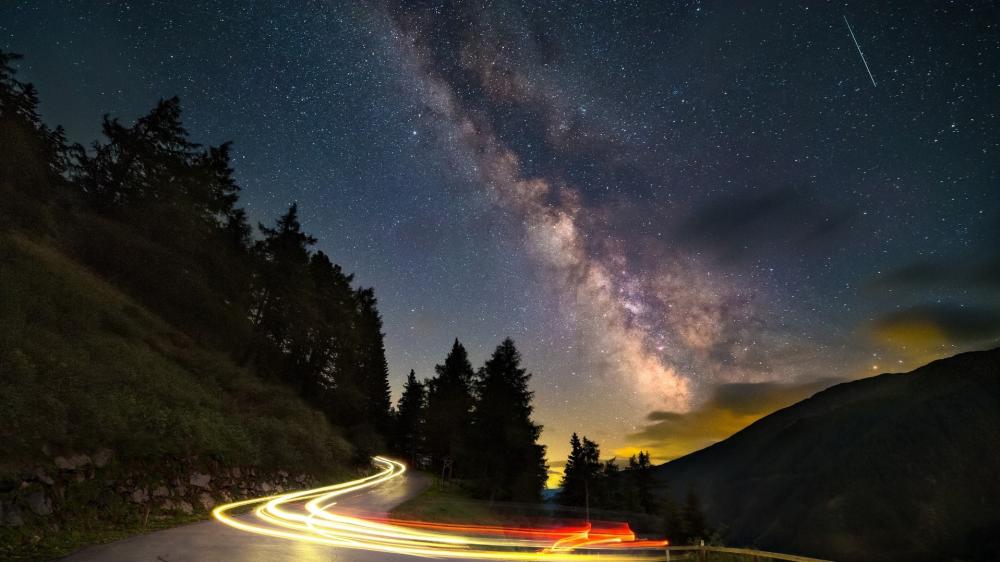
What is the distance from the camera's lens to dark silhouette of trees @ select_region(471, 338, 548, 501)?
5034cm

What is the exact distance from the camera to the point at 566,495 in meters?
74.6

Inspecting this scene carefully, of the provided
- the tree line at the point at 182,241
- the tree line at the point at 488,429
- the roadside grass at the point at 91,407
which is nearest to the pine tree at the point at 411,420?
the tree line at the point at 488,429

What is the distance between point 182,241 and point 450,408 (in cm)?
4119

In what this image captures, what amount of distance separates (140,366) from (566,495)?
66.6m

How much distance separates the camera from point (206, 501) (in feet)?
59.4

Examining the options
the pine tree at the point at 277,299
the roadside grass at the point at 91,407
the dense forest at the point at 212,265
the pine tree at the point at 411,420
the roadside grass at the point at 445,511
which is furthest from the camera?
the pine tree at the point at 411,420

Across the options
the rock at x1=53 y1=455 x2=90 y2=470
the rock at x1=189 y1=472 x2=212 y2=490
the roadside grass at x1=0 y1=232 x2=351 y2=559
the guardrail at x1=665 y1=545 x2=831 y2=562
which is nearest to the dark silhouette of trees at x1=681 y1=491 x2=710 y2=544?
the guardrail at x1=665 y1=545 x2=831 y2=562

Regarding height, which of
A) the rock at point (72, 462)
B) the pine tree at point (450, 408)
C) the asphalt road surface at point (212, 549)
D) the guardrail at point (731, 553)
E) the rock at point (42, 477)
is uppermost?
the pine tree at point (450, 408)

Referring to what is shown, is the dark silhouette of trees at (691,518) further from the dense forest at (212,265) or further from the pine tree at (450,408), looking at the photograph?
the pine tree at (450,408)

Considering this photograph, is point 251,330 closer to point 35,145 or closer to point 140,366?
point 35,145

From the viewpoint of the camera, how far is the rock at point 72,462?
1197cm

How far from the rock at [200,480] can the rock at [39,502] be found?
695 cm

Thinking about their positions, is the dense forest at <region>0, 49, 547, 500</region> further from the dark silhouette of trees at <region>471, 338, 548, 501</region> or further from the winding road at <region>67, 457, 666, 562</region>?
the winding road at <region>67, 457, 666, 562</region>

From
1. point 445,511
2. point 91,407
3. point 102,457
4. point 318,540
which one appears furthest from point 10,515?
point 445,511
